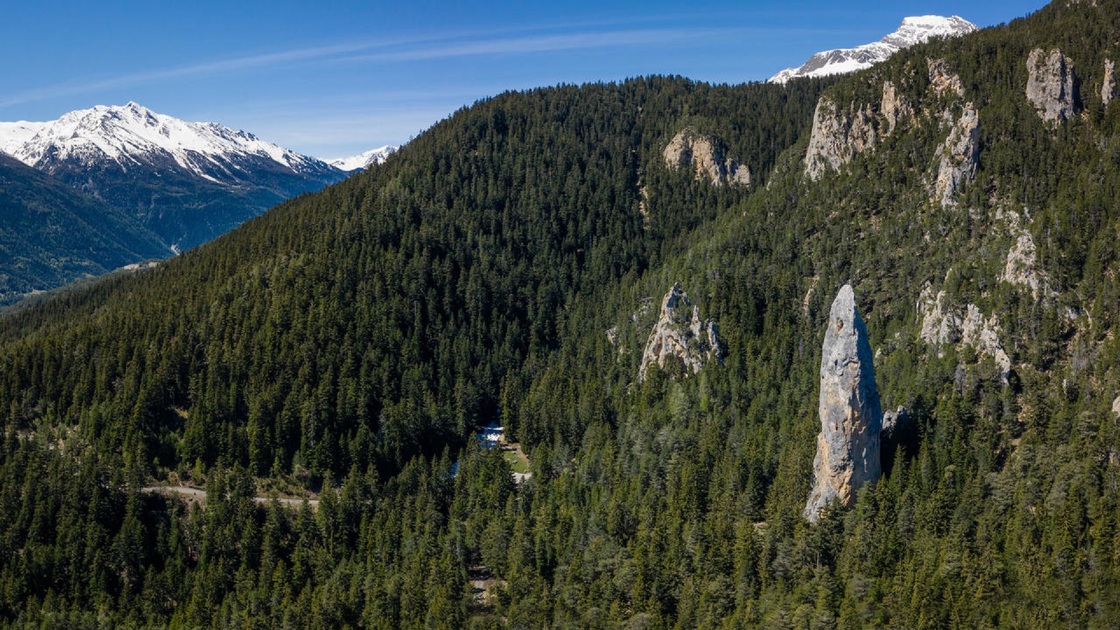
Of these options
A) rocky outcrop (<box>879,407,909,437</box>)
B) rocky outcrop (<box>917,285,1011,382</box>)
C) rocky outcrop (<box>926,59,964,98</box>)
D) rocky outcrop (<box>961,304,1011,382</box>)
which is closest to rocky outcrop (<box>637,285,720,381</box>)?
rocky outcrop (<box>917,285,1011,382</box>)

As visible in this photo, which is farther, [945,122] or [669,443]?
[945,122]

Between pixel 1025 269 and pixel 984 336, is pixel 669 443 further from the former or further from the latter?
pixel 1025 269

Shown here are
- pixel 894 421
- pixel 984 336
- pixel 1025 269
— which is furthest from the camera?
pixel 1025 269

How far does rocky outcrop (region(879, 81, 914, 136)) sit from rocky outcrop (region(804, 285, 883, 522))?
10159 cm

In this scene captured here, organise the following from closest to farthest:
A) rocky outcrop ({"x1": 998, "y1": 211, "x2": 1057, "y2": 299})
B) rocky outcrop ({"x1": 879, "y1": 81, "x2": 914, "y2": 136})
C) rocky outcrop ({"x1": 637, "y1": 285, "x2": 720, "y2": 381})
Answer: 1. rocky outcrop ({"x1": 998, "y1": 211, "x2": 1057, "y2": 299})
2. rocky outcrop ({"x1": 637, "y1": 285, "x2": 720, "y2": 381})
3. rocky outcrop ({"x1": 879, "y1": 81, "x2": 914, "y2": 136})

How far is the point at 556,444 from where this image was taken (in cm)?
16825

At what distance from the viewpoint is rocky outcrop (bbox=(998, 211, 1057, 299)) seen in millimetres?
137875

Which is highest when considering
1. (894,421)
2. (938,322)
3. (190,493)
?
(938,322)

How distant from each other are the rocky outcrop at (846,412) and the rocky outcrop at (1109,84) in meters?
98.1

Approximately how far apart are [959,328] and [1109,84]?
230ft

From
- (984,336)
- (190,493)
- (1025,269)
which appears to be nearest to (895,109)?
(1025,269)

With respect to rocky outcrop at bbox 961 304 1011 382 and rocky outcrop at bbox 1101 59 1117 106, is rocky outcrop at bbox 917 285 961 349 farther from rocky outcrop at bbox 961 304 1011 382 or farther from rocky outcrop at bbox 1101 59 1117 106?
rocky outcrop at bbox 1101 59 1117 106

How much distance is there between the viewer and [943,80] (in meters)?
192

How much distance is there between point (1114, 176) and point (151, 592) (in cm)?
18237
